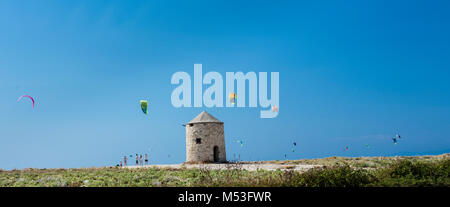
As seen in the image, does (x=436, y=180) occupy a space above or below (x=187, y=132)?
below

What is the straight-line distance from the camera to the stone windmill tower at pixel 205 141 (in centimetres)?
3057

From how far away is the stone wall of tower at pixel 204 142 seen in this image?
100 feet

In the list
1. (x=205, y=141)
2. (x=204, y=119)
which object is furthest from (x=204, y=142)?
(x=204, y=119)

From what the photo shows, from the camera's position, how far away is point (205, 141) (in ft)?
101

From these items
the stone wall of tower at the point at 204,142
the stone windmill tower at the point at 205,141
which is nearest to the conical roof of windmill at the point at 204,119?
the stone windmill tower at the point at 205,141

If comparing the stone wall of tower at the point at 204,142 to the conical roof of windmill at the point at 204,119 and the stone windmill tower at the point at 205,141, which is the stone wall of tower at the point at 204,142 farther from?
the conical roof of windmill at the point at 204,119

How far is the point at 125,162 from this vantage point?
35.7m

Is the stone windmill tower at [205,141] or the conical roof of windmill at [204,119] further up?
the conical roof of windmill at [204,119]

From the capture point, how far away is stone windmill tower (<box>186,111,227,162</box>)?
3057 centimetres

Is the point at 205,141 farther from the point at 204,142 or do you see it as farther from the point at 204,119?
the point at 204,119

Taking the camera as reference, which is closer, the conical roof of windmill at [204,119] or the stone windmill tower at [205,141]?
the stone windmill tower at [205,141]
